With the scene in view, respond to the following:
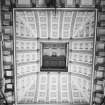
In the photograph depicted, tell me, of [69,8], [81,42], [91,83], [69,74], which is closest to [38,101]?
[69,74]

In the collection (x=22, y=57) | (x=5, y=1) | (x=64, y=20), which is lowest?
(x=22, y=57)

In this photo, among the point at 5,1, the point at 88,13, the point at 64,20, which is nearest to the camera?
the point at 5,1

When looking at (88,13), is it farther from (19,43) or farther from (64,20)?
(19,43)

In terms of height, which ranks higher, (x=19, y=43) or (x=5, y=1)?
(x=5, y=1)

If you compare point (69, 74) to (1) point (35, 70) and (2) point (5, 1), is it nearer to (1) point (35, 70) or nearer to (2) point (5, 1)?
(1) point (35, 70)

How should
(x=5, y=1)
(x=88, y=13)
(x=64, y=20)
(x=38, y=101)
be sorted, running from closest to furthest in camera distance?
(x=5, y=1) < (x=88, y=13) < (x=64, y=20) < (x=38, y=101)

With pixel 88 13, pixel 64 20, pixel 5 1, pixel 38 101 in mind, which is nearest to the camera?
pixel 5 1

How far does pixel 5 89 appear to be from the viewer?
52.6 feet

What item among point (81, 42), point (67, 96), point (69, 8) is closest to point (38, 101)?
point (67, 96)

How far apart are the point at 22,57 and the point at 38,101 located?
16.7 feet

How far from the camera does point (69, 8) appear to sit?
14242 mm

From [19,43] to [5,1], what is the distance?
14.4ft

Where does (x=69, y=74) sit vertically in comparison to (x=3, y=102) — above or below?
above

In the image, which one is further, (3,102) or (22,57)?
(22,57)
